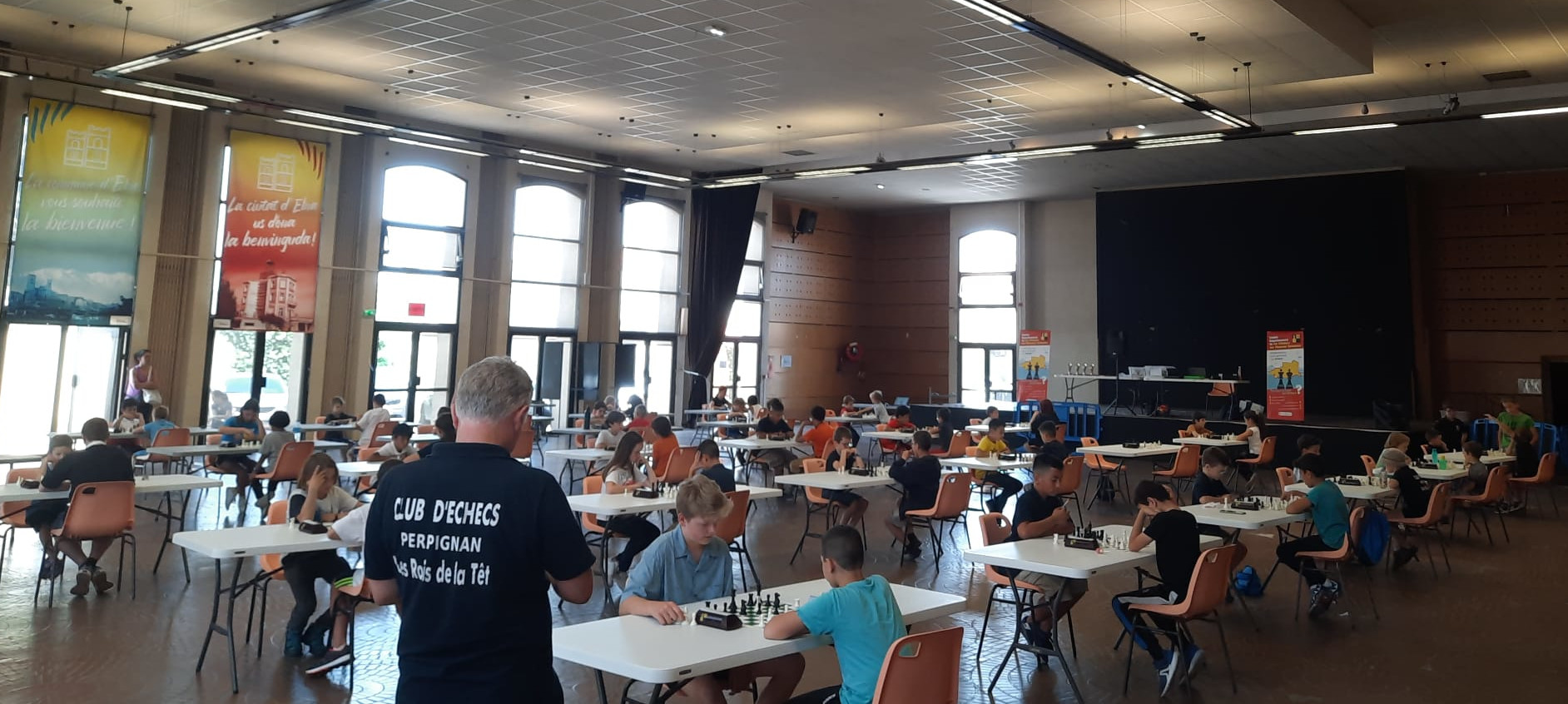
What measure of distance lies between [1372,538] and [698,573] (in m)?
5.57

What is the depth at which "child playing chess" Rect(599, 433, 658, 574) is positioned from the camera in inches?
260

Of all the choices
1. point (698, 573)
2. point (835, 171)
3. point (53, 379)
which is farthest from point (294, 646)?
point (53, 379)

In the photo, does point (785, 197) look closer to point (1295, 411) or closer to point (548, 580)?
point (1295, 411)

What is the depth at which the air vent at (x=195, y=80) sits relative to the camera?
13.2 meters

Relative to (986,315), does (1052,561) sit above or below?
below

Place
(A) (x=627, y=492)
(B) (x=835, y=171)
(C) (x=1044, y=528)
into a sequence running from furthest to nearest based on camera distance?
(B) (x=835, y=171) < (A) (x=627, y=492) < (C) (x=1044, y=528)

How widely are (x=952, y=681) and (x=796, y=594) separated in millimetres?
915

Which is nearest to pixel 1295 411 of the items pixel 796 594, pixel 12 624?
pixel 796 594

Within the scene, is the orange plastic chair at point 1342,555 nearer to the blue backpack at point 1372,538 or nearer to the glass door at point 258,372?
the blue backpack at point 1372,538

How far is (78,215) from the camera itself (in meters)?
12.8

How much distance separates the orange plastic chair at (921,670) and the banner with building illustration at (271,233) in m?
14.2

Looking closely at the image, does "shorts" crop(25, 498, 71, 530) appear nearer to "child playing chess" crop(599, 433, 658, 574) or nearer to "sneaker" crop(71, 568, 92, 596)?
"sneaker" crop(71, 568, 92, 596)

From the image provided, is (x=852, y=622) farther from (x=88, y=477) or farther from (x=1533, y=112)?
(x=1533, y=112)

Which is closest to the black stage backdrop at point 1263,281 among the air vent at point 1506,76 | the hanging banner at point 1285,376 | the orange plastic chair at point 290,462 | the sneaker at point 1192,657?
the hanging banner at point 1285,376
